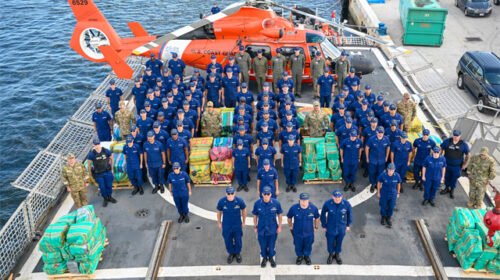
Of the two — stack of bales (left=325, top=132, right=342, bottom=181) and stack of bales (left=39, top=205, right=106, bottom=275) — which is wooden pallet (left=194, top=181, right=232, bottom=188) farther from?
stack of bales (left=39, top=205, right=106, bottom=275)

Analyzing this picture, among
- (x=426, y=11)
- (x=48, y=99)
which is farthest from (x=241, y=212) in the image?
(x=426, y=11)

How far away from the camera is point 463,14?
29188 mm

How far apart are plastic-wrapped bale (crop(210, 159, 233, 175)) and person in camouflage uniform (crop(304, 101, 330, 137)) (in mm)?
2509

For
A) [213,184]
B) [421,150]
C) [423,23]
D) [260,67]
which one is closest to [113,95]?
[260,67]

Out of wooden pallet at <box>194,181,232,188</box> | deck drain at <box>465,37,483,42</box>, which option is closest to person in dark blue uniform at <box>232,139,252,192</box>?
wooden pallet at <box>194,181,232,188</box>

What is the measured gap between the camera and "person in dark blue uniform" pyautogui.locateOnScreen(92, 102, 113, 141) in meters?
13.1

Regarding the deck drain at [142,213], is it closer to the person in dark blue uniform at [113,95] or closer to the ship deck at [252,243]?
the ship deck at [252,243]

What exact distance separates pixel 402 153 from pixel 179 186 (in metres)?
5.27

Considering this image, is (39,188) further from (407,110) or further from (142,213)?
(407,110)

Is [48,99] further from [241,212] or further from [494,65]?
→ [494,65]

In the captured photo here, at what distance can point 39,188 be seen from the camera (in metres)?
10.7

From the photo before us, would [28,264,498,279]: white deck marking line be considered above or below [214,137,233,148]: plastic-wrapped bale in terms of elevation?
below

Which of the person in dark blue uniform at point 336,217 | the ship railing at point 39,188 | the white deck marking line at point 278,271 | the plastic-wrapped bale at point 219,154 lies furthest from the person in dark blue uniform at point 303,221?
the ship railing at point 39,188

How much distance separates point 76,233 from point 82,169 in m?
2.23
